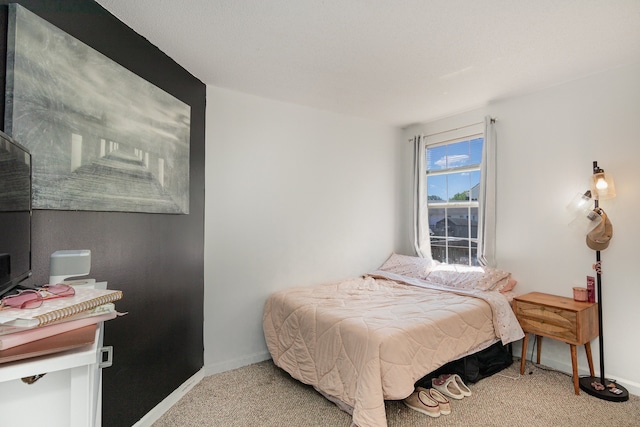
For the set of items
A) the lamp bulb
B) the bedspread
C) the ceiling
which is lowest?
the bedspread

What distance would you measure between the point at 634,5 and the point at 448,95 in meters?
1.40

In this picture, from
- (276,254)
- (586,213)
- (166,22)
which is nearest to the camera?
(166,22)

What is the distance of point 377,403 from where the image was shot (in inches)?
72.2

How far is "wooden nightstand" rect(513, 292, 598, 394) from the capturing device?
2.38 m

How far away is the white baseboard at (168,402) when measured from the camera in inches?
79.7

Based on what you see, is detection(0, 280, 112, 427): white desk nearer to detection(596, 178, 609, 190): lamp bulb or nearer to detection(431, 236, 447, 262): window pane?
detection(596, 178, 609, 190): lamp bulb

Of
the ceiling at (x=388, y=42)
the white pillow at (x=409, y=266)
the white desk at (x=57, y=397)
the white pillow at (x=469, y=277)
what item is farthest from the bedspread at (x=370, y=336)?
the ceiling at (x=388, y=42)

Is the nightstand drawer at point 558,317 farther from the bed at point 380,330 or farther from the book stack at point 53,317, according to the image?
the book stack at point 53,317

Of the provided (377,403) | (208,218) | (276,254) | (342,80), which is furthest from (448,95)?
(377,403)

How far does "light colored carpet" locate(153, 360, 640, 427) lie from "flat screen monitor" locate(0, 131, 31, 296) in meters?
1.55

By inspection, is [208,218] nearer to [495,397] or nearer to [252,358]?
[252,358]

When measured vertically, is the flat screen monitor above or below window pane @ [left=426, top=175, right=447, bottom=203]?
below

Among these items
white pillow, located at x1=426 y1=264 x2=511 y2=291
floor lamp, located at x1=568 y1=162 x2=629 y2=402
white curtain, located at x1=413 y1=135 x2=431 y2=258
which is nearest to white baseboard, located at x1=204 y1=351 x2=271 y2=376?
white pillow, located at x1=426 y1=264 x2=511 y2=291

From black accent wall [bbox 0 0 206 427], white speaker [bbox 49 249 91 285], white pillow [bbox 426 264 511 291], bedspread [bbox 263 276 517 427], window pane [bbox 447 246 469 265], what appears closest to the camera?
white speaker [bbox 49 249 91 285]
